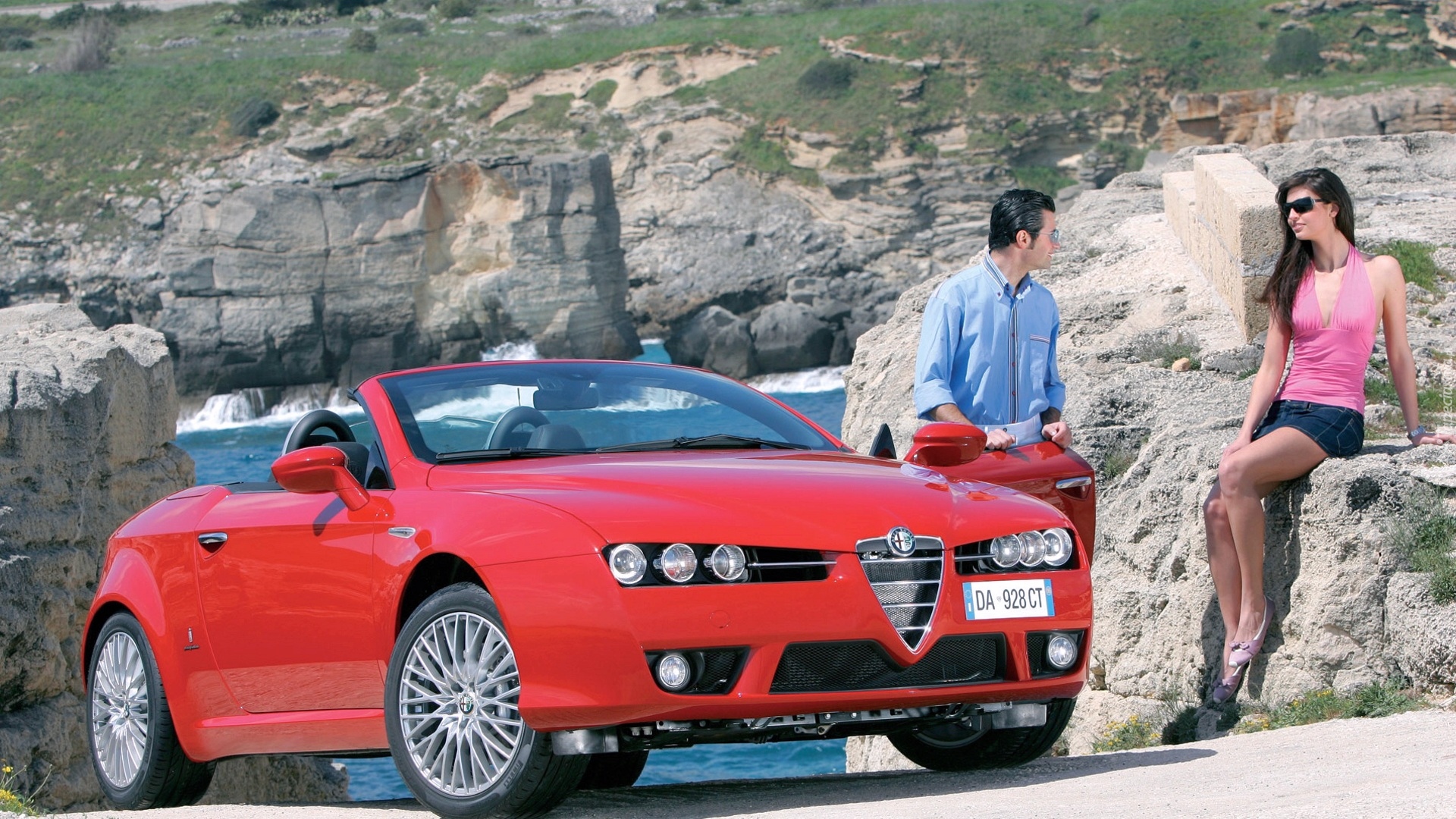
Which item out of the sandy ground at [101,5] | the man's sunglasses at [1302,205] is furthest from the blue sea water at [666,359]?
the sandy ground at [101,5]

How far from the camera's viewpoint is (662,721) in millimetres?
4625

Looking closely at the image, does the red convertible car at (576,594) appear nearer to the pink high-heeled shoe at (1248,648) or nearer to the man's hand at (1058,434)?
the man's hand at (1058,434)

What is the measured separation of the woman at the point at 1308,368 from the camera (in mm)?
6398

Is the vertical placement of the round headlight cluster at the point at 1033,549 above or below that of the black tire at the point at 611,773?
above

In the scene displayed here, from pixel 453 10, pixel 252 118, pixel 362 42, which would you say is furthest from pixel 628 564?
pixel 453 10

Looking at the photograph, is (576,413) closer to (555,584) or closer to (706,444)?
(706,444)

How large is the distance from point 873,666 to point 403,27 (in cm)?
11551

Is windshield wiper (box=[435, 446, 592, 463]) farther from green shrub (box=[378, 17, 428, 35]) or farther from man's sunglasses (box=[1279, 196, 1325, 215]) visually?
green shrub (box=[378, 17, 428, 35])

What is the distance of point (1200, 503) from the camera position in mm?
7449

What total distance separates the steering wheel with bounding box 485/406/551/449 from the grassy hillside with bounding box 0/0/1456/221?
272 ft

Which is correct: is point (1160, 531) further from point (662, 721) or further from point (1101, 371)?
point (662, 721)

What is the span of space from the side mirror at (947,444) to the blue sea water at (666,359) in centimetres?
196

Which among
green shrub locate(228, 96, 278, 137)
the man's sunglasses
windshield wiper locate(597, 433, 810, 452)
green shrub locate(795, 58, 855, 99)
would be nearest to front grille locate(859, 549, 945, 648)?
windshield wiper locate(597, 433, 810, 452)

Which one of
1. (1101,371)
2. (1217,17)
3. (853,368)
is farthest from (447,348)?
(1101,371)
